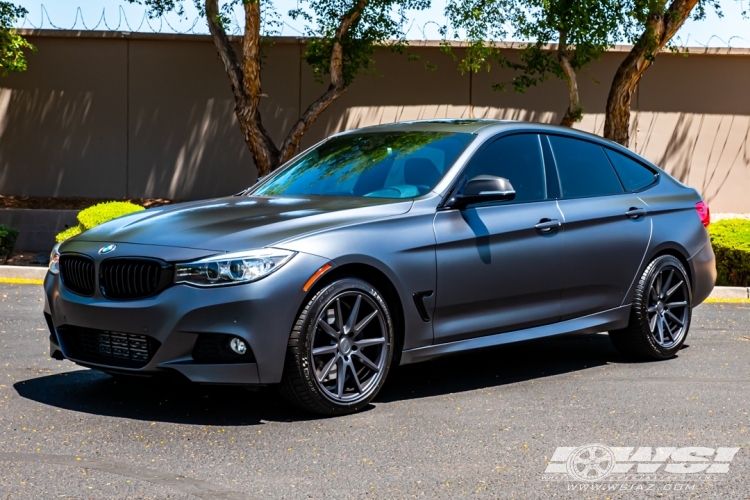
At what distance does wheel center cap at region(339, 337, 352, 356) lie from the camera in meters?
5.97

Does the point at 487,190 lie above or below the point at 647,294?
above

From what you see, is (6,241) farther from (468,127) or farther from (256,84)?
(468,127)

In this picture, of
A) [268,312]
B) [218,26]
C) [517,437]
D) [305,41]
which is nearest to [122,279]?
[268,312]

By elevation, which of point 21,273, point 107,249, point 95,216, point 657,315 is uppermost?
point 107,249

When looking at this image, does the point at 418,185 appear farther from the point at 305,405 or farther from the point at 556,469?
the point at 556,469

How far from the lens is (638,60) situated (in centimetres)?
1641

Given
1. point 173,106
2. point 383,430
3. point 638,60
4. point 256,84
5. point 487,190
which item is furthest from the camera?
point 173,106

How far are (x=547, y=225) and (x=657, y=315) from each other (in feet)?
4.79

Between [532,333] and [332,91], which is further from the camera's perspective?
[332,91]

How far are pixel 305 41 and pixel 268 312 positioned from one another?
12.9 m

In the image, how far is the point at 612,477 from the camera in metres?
4.89

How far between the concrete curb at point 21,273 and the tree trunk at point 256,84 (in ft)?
16.1

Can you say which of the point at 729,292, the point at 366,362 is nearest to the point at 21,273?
the point at 366,362

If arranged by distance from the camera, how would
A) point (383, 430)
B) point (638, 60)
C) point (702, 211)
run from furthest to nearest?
point (638, 60)
point (702, 211)
point (383, 430)
